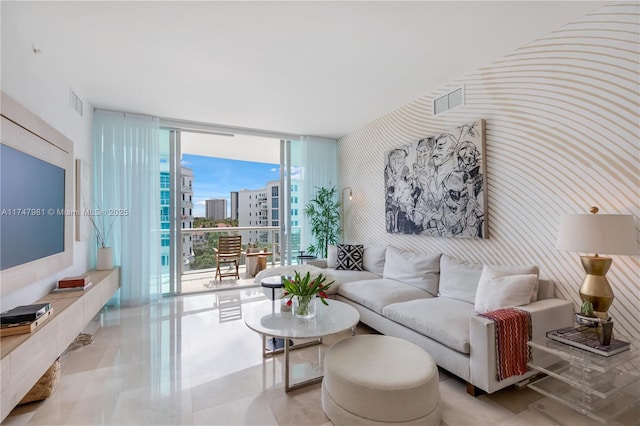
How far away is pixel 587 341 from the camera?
1.84 meters

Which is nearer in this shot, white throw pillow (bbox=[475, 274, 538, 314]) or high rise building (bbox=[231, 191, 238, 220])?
white throw pillow (bbox=[475, 274, 538, 314])

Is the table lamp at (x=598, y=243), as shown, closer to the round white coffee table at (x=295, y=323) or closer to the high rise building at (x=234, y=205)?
the round white coffee table at (x=295, y=323)

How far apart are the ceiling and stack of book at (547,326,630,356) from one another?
2.31 meters

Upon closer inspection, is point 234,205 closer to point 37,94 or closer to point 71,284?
point 71,284

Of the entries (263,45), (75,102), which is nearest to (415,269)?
(263,45)

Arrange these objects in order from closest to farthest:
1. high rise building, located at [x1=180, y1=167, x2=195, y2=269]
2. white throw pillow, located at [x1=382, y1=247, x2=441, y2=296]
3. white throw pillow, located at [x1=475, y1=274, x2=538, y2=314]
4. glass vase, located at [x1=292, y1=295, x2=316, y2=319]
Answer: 1. white throw pillow, located at [x1=475, y1=274, x2=538, y2=314]
2. glass vase, located at [x1=292, y1=295, x2=316, y2=319]
3. white throw pillow, located at [x1=382, y1=247, x2=441, y2=296]
4. high rise building, located at [x1=180, y1=167, x2=195, y2=269]

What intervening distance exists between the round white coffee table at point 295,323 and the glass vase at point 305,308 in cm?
4

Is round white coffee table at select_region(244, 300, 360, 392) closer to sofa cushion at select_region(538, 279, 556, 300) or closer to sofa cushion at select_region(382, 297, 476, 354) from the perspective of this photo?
sofa cushion at select_region(382, 297, 476, 354)

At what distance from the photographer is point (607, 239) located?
188cm

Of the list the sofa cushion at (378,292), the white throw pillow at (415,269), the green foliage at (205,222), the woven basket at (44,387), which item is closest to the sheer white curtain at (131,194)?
the green foliage at (205,222)

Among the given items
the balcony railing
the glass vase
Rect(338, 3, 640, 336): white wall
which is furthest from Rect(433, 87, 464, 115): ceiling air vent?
the balcony railing

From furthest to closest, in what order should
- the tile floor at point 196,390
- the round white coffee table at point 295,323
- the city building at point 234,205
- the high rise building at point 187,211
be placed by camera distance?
the city building at point 234,205
the high rise building at point 187,211
the round white coffee table at point 295,323
the tile floor at point 196,390

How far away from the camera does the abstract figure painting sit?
302cm

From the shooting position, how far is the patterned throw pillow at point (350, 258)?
4324 mm
